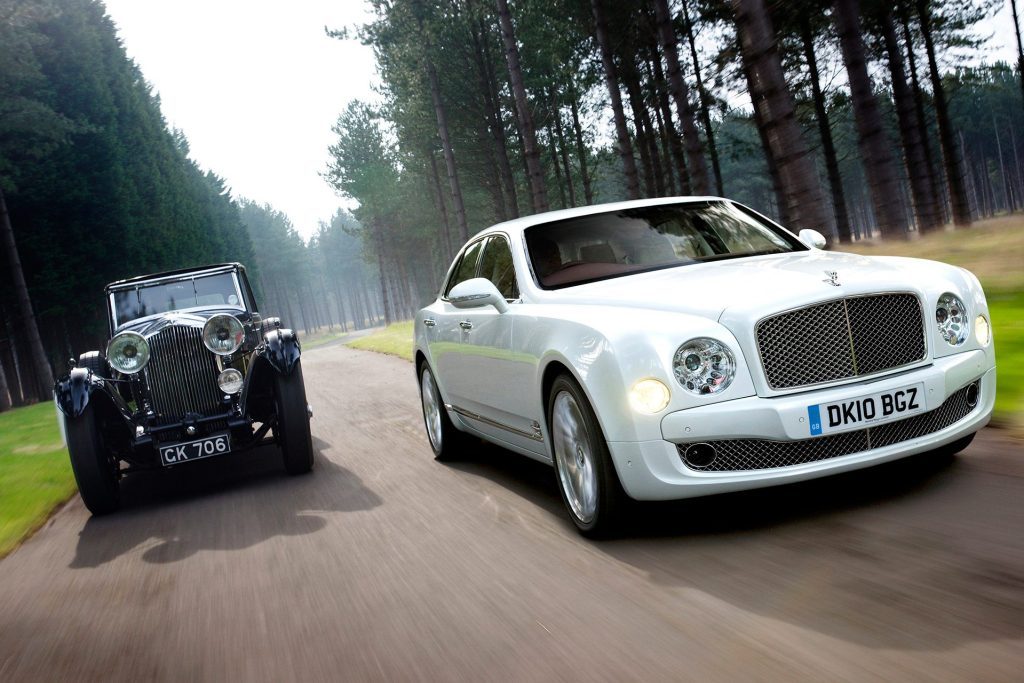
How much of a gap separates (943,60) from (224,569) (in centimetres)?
3016

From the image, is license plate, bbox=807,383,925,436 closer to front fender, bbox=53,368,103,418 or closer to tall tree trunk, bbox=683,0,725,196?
front fender, bbox=53,368,103,418

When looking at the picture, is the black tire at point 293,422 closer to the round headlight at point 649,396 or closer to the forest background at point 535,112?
the round headlight at point 649,396

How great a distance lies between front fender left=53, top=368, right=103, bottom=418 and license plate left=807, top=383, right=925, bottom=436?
18.8ft

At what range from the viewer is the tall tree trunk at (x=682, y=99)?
1911 centimetres

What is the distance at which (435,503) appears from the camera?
6.02 m

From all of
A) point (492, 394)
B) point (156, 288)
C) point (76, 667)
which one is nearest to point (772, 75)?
point (492, 394)

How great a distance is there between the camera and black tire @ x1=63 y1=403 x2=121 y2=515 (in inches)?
285

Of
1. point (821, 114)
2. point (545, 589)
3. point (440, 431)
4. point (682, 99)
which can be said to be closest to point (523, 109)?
point (682, 99)

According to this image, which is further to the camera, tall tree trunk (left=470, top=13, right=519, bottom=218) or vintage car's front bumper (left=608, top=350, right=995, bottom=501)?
tall tree trunk (left=470, top=13, right=519, bottom=218)

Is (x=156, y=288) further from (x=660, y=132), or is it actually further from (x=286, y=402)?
(x=660, y=132)

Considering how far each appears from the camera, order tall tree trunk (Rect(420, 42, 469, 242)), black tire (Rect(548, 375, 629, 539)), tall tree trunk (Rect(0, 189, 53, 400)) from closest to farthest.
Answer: black tire (Rect(548, 375, 629, 539)) < tall tree trunk (Rect(0, 189, 53, 400)) < tall tree trunk (Rect(420, 42, 469, 242))

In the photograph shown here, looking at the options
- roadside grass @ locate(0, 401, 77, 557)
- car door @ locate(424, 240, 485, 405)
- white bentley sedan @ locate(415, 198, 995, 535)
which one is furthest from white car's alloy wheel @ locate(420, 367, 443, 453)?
roadside grass @ locate(0, 401, 77, 557)

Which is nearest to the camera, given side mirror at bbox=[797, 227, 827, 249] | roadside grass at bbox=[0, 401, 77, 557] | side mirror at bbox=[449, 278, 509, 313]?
side mirror at bbox=[449, 278, 509, 313]

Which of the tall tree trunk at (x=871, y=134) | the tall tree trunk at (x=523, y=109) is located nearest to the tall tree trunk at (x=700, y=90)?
the tall tree trunk at (x=523, y=109)
